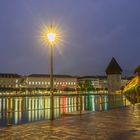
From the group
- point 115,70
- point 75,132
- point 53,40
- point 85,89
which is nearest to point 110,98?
point 53,40

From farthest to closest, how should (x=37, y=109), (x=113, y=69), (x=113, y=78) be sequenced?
(x=113, y=69), (x=113, y=78), (x=37, y=109)

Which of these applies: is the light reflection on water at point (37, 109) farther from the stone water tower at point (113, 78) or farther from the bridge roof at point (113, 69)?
the bridge roof at point (113, 69)

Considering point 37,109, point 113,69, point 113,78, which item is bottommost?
point 37,109

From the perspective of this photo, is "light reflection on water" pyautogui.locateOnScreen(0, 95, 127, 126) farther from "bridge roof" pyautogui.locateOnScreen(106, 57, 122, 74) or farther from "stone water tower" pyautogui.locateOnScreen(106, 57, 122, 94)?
"bridge roof" pyautogui.locateOnScreen(106, 57, 122, 74)

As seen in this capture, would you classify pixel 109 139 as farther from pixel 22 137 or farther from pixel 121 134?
pixel 22 137

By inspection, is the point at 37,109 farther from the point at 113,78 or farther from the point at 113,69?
the point at 113,69

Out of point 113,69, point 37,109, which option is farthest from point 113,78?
point 37,109

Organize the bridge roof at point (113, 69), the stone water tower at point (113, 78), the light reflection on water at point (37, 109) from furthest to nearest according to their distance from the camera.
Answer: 1. the bridge roof at point (113, 69)
2. the stone water tower at point (113, 78)
3. the light reflection on water at point (37, 109)

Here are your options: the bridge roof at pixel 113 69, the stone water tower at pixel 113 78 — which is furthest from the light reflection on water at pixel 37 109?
the bridge roof at pixel 113 69

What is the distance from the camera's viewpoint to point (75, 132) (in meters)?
12.4

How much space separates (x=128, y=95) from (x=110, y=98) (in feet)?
52.9

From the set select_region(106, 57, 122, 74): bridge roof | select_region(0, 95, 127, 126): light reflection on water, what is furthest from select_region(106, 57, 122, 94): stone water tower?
select_region(0, 95, 127, 126): light reflection on water

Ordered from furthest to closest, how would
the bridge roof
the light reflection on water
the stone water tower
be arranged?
the bridge roof → the stone water tower → the light reflection on water

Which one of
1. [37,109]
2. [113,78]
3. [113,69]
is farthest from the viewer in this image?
[113,69]
